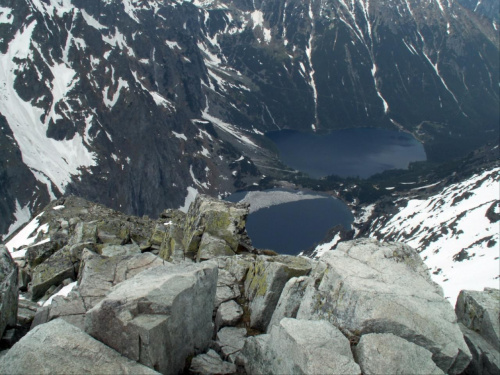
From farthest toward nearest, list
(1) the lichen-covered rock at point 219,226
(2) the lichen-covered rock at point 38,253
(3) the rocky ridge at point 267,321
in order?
(2) the lichen-covered rock at point 38,253 < (1) the lichen-covered rock at point 219,226 < (3) the rocky ridge at point 267,321

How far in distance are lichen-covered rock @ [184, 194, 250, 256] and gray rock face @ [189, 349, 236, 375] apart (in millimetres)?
13898

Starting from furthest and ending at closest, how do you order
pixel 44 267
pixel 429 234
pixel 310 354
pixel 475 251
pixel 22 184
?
pixel 22 184 < pixel 429 234 < pixel 475 251 < pixel 44 267 < pixel 310 354

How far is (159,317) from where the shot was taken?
571 inches

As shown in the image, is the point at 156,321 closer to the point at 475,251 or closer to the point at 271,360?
the point at 271,360

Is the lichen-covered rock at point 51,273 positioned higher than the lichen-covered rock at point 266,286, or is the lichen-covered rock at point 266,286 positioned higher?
the lichen-covered rock at point 266,286

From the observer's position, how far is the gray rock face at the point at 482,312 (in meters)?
18.8

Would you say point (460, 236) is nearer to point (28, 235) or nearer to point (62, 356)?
point (28, 235)

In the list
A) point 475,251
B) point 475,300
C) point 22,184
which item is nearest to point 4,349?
point 475,300

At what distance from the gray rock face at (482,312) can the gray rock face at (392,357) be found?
679 cm

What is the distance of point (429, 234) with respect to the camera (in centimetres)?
12862

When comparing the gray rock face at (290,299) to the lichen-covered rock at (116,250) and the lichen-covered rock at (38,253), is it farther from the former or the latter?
the lichen-covered rock at (38,253)

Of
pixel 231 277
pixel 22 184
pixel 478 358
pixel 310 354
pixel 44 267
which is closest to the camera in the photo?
pixel 310 354

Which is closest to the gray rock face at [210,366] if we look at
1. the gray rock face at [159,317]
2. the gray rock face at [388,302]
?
the gray rock face at [159,317]

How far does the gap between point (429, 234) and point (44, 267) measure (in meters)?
120
